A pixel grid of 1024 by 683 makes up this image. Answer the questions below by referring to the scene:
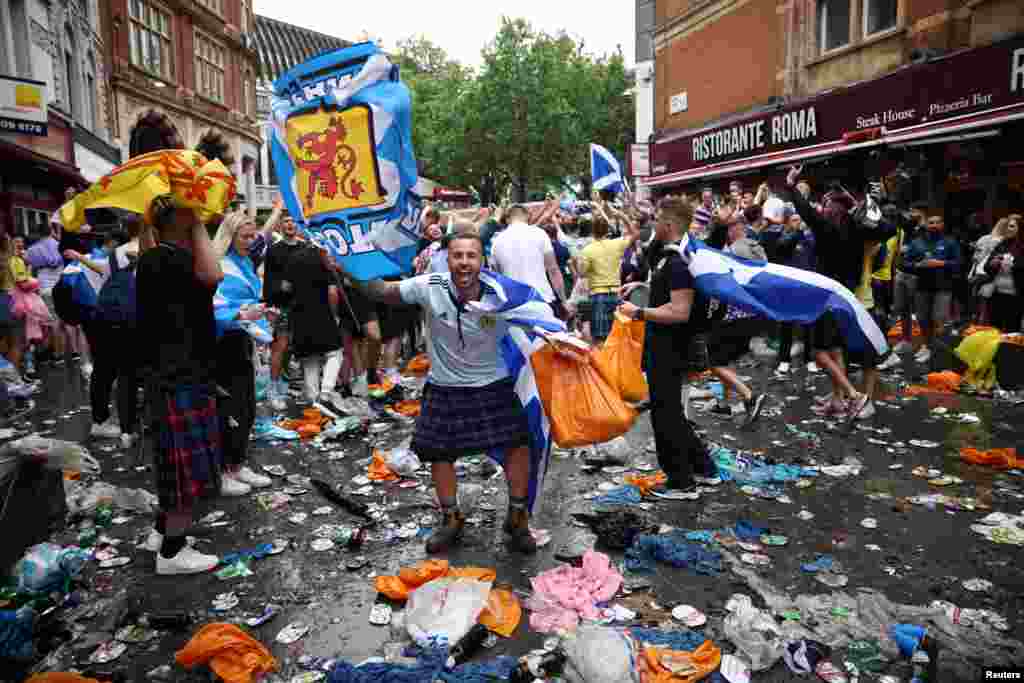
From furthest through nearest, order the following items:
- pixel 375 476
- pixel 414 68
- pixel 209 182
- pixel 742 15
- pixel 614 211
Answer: pixel 414 68
pixel 742 15
pixel 614 211
pixel 375 476
pixel 209 182

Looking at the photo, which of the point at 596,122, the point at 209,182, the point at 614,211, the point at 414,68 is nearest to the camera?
the point at 209,182

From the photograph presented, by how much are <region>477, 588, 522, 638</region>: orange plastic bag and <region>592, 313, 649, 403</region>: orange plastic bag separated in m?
1.80

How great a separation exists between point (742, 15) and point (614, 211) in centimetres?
1361

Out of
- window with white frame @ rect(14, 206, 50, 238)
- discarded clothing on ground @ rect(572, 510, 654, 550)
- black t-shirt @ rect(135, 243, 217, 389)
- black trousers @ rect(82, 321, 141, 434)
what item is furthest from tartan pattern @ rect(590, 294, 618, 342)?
window with white frame @ rect(14, 206, 50, 238)

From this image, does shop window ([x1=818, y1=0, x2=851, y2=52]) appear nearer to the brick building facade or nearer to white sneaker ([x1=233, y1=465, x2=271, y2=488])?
white sneaker ([x1=233, y1=465, x2=271, y2=488])

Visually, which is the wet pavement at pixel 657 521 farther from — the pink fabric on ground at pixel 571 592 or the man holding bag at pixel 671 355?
the man holding bag at pixel 671 355

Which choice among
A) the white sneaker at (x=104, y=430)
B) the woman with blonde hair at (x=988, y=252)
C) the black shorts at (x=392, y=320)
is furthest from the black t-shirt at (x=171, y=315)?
the woman with blonde hair at (x=988, y=252)

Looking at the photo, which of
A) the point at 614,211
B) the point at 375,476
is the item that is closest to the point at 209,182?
the point at 375,476

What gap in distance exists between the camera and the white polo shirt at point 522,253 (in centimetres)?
724

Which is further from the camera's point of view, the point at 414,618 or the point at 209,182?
the point at 209,182

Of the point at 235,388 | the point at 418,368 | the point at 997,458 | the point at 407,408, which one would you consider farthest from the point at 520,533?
the point at 418,368

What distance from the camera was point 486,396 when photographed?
152 inches

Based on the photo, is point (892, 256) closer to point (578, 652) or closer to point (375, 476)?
point (375, 476)

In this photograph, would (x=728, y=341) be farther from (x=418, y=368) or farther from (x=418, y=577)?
(x=418, y=368)
